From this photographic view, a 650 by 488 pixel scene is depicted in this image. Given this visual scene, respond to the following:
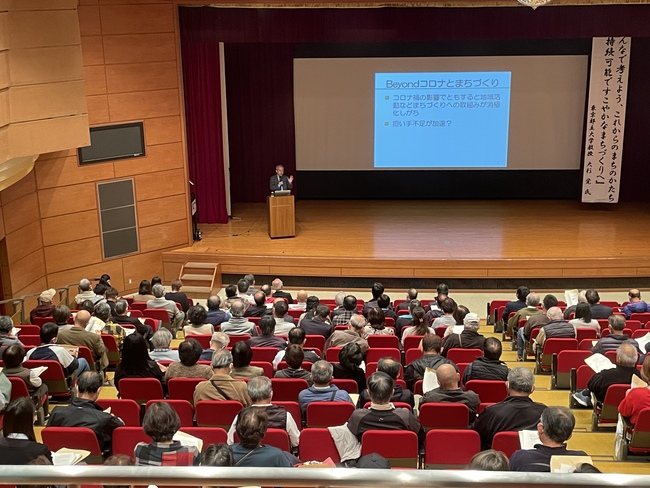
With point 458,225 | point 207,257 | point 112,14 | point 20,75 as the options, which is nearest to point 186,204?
point 207,257

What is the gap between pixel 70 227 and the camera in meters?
12.3

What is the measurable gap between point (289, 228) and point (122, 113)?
11.8 ft

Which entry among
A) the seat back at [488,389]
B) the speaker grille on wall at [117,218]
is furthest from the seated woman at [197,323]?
the speaker grille on wall at [117,218]

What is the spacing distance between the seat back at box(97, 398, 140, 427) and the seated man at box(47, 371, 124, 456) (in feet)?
1.27

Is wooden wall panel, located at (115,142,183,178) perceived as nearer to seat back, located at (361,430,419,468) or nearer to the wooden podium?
the wooden podium

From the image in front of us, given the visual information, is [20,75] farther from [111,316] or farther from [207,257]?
[207,257]

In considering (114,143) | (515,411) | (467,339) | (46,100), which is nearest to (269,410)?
(515,411)

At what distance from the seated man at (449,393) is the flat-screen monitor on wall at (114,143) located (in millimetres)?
8373

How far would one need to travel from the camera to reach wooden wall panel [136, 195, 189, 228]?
13.0m

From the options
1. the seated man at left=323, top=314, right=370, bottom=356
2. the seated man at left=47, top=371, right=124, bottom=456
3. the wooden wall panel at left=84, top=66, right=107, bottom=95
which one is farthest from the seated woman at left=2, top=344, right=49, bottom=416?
the wooden wall panel at left=84, top=66, right=107, bottom=95

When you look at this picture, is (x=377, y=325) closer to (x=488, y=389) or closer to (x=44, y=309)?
(x=488, y=389)

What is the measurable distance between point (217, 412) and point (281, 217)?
28.2 ft

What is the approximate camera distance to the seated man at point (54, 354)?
271 inches

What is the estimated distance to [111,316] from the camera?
28.6 feet
